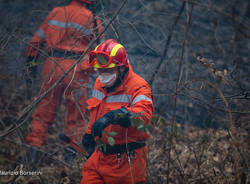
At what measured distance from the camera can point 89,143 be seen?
244 cm

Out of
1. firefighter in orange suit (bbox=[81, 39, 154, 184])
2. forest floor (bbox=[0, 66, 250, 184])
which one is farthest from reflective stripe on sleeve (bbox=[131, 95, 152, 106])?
forest floor (bbox=[0, 66, 250, 184])

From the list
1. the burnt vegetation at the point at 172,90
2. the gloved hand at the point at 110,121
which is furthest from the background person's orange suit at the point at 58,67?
the gloved hand at the point at 110,121

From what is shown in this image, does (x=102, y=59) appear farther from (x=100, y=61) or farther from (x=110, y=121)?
A: (x=110, y=121)

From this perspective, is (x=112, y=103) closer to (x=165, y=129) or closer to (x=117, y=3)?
(x=165, y=129)

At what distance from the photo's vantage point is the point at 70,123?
3.68 metres

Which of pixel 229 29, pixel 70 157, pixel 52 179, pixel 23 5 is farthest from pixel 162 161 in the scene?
pixel 23 5

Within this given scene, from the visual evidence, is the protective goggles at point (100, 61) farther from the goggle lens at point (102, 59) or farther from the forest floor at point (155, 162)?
the forest floor at point (155, 162)

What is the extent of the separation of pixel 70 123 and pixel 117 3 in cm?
282

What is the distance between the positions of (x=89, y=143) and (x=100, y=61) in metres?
1.01

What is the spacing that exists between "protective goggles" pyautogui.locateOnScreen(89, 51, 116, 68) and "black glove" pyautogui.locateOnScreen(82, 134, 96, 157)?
823mm

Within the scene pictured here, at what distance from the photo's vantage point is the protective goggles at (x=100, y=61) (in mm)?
2106

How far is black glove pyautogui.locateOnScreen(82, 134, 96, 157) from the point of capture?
240 cm

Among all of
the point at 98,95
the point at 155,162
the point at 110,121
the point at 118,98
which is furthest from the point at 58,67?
the point at 155,162

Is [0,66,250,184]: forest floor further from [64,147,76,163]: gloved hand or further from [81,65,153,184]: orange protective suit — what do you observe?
[81,65,153,184]: orange protective suit
